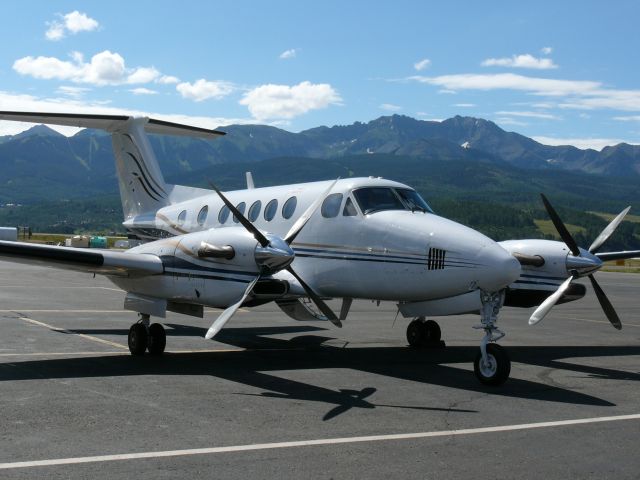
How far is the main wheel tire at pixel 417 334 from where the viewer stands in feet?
52.2

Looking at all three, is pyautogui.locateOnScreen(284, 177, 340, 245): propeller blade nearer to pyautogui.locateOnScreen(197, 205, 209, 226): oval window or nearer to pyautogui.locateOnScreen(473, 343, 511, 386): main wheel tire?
pyautogui.locateOnScreen(197, 205, 209, 226): oval window

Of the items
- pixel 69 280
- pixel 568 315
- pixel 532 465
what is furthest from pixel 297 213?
pixel 69 280

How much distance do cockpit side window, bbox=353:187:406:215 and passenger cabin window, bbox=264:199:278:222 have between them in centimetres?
225

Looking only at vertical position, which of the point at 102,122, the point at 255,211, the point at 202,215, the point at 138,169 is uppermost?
the point at 102,122

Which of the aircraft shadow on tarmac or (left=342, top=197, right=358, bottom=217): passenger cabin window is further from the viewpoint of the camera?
(left=342, top=197, right=358, bottom=217): passenger cabin window

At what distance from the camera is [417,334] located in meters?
15.9

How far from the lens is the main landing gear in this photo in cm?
1355

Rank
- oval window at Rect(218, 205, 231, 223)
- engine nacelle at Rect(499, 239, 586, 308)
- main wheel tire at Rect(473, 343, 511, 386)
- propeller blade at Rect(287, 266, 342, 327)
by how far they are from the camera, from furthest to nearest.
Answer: oval window at Rect(218, 205, 231, 223), engine nacelle at Rect(499, 239, 586, 308), propeller blade at Rect(287, 266, 342, 327), main wheel tire at Rect(473, 343, 511, 386)

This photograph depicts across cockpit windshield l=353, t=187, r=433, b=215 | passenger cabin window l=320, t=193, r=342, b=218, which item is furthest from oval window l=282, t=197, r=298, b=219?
cockpit windshield l=353, t=187, r=433, b=215

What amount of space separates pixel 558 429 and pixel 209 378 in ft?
17.6

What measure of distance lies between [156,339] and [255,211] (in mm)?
3679

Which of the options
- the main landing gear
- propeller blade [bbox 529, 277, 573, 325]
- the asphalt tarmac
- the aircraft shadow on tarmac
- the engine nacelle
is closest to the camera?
the asphalt tarmac

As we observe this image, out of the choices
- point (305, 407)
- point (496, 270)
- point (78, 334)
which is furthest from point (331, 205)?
point (78, 334)

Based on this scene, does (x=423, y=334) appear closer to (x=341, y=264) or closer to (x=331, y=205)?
(x=341, y=264)
